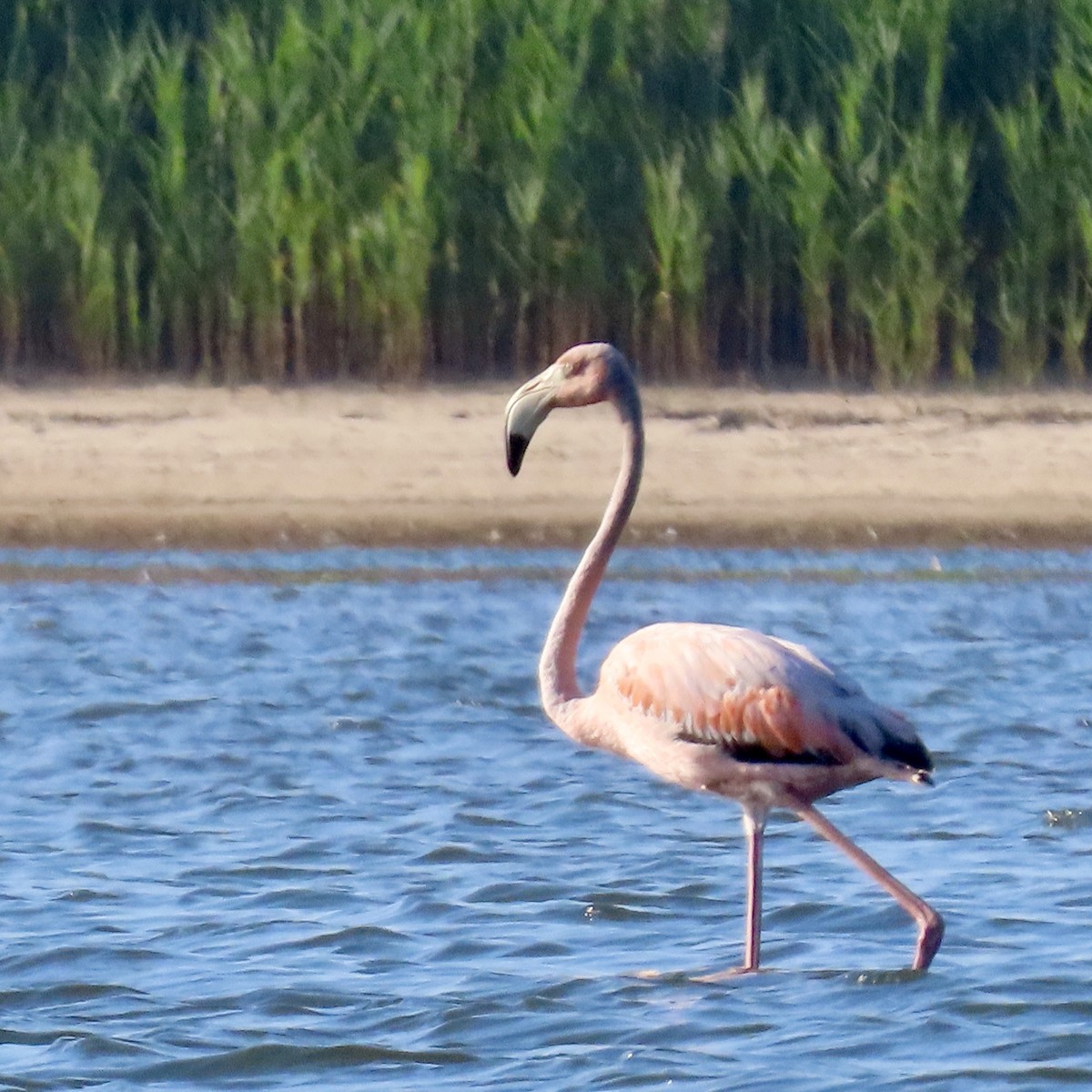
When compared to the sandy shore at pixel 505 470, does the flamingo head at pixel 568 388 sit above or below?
above

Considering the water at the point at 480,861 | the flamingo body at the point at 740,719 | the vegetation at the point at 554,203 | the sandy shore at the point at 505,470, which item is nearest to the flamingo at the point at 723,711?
the flamingo body at the point at 740,719

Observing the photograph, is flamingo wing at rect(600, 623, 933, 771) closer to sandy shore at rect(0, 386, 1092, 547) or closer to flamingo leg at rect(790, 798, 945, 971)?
flamingo leg at rect(790, 798, 945, 971)

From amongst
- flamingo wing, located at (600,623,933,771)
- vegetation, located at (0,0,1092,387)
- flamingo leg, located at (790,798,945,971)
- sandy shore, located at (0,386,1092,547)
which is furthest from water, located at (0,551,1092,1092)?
vegetation, located at (0,0,1092,387)

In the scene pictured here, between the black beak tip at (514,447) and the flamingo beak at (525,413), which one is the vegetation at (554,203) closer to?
the flamingo beak at (525,413)

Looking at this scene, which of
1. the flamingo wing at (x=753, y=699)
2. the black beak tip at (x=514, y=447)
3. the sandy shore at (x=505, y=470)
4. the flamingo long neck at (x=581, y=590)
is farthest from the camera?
the sandy shore at (x=505, y=470)

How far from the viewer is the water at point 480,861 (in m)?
5.38

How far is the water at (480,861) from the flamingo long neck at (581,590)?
59cm

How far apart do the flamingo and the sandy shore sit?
5466 millimetres

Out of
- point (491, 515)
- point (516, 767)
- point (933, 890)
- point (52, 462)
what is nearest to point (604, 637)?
point (491, 515)

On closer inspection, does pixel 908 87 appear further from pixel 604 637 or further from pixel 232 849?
pixel 232 849

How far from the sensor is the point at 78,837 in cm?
701

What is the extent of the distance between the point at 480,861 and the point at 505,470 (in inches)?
220

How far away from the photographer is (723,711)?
583cm

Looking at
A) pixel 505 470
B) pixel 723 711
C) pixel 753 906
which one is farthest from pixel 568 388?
pixel 505 470
